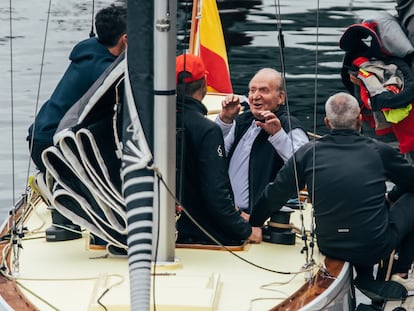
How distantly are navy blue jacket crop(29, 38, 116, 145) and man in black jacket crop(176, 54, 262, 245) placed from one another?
67 cm

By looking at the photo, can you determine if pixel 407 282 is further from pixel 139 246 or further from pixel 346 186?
pixel 139 246

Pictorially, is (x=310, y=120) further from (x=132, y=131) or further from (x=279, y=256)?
(x=132, y=131)

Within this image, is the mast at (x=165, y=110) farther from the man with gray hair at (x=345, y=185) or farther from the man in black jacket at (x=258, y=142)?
the man in black jacket at (x=258, y=142)

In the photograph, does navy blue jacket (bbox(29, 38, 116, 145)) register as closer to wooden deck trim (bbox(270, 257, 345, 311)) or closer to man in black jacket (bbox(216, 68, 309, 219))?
man in black jacket (bbox(216, 68, 309, 219))

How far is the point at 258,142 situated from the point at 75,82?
3.78 ft

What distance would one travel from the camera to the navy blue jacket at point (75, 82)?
7363 millimetres

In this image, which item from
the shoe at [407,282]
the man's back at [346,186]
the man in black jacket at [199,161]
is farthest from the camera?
the shoe at [407,282]

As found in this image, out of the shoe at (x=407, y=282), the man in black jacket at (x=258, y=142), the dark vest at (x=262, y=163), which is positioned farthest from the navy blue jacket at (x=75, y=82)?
the shoe at (x=407, y=282)

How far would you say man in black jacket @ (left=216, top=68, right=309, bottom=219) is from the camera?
24.8 feet

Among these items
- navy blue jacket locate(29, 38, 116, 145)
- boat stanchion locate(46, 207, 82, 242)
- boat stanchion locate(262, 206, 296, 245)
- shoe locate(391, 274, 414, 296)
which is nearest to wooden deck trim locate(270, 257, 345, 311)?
boat stanchion locate(262, 206, 296, 245)

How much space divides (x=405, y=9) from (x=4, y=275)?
4.08 m

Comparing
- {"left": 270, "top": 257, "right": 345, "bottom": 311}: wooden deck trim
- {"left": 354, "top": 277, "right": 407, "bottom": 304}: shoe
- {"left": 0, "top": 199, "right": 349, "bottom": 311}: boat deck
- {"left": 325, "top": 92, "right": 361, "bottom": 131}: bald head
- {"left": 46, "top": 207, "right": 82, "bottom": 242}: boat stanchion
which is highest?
{"left": 325, "top": 92, "right": 361, "bottom": 131}: bald head

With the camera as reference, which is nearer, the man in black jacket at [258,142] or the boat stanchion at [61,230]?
the boat stanchion at [61,230]

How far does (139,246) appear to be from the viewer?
5590 millimetres
